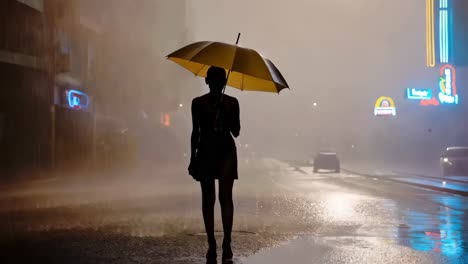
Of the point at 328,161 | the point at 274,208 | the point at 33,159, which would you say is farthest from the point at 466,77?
the point at 274,208

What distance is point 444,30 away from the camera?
60469mm

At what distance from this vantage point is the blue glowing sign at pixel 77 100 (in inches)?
1423

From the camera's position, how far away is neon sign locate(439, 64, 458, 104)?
2402 inches

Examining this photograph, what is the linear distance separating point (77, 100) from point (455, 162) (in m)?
22.4

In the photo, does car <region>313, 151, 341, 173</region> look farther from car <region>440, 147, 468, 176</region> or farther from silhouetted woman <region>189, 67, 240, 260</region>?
silhouetted woman <region>189, 67, 240, 260</region>

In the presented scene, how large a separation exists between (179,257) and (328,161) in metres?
39.2

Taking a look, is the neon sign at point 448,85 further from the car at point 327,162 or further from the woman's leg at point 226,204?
the woman's leg at point 226,204

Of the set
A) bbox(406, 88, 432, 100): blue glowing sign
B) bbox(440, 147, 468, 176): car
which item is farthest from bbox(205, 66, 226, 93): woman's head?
bbox(406, 88, 432, 100): blue glowing sign

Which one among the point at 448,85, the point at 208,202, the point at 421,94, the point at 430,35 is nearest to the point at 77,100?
the point at 208,202

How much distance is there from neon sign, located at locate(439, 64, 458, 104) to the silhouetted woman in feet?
191

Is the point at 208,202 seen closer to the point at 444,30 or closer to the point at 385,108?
the point at 444,30

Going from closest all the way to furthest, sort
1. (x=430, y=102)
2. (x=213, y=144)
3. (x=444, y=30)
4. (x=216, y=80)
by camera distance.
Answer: (x=213, y=144)
(x=216, y=80)
(x=444, y=30)
(x=430, y=102)

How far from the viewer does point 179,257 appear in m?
6.93

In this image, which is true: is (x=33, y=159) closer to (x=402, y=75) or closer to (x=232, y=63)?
(x=232, y=63)
